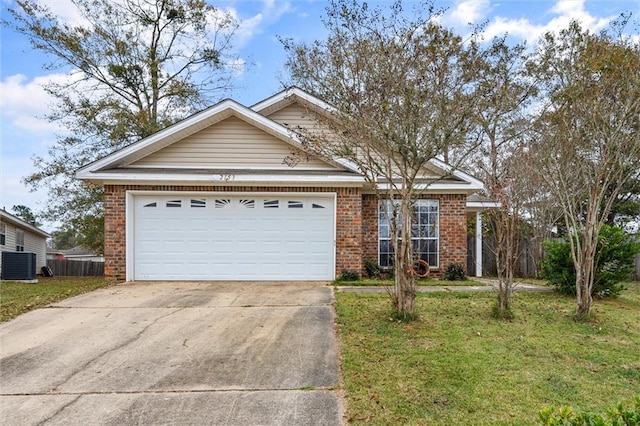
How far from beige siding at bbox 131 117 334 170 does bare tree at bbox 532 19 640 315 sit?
558 centimetres

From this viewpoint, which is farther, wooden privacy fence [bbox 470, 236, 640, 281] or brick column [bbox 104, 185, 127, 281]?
wooden privacy fence [bbox 470, 236, 640, 281]

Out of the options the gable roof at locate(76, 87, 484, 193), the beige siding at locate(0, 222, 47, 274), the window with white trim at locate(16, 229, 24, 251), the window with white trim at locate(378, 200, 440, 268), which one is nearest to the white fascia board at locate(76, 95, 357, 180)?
the gable roof at locate(76, 87, 484, 193)

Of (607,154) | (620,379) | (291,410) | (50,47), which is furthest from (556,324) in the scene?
(50,47)

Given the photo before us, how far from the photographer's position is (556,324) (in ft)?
22.4

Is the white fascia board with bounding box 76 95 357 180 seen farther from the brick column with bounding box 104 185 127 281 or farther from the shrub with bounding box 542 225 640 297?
the shrub with bounding box 542 225 640 297

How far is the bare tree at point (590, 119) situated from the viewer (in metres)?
6.78

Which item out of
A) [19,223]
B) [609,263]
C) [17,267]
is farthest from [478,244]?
[19,223]

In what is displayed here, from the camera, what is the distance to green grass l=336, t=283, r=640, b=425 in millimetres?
3877

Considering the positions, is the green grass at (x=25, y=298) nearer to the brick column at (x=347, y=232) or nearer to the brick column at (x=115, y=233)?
the brick column at (x=115, y=233)

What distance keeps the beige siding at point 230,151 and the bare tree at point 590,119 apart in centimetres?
558

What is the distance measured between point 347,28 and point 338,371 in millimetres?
5208

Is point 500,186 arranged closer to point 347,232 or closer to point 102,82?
point 347,232

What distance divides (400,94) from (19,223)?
19937 millimetres

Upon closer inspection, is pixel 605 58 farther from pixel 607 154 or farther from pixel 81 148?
pixel 81 148
